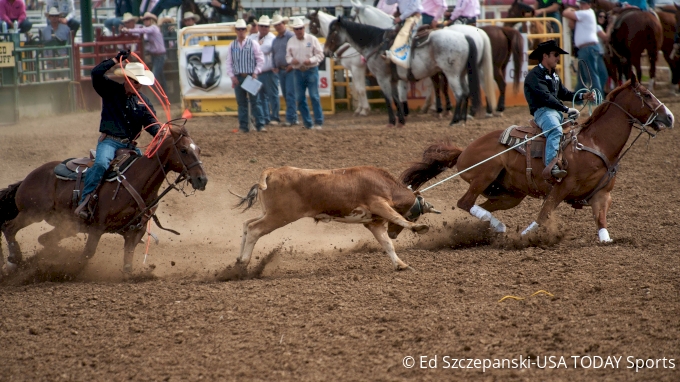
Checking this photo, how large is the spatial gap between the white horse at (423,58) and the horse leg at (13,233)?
26.6 ft

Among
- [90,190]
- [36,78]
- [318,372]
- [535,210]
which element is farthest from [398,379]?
[36,78]

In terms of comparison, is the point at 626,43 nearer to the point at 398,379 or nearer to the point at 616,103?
the point at 616,103

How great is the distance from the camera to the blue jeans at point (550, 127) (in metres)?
7.64

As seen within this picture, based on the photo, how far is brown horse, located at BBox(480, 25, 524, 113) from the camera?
15125mm

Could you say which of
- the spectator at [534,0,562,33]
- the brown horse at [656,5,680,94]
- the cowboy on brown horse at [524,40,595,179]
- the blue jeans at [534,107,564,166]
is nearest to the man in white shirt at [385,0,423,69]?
the spectator at [534,0,562,33]

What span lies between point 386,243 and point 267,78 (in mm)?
8933

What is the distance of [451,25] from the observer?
15492mm

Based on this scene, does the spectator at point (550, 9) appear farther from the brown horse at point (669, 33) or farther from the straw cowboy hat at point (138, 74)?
the straw cowboy hat at point (138, 74)

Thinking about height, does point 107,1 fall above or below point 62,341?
above

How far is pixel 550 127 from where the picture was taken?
7742 millimetres

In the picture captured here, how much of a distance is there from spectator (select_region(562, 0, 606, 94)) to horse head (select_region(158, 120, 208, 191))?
34.7 ft

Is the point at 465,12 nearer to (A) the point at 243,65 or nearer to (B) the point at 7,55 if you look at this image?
(A) the point at 243,65

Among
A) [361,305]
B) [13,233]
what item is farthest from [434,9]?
[361,305]

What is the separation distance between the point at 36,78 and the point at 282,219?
40.2 ft
